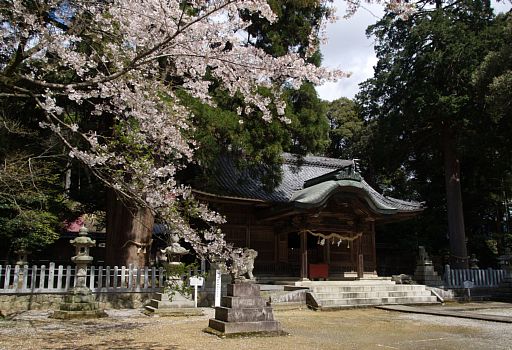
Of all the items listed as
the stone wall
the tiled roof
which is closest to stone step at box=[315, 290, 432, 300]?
the tiled roof

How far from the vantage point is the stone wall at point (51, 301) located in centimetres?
991

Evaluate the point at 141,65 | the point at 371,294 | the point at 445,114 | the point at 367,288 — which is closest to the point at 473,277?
the point at 367,288

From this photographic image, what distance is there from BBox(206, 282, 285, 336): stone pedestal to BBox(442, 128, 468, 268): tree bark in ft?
46.5

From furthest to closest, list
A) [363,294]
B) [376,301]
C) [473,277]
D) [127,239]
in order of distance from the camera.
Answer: [473,277] → [363,294] → [376,301] → [127,239]

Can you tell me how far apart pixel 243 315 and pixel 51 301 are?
19.4ft

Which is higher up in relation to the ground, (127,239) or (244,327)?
(127,239)

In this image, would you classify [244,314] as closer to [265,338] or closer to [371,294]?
[265,338]

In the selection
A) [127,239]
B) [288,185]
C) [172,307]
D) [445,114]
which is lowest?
[172,307]

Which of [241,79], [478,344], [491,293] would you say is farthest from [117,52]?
[491,293]

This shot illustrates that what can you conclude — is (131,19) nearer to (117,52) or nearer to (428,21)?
(117,52)

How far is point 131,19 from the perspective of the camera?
5.06m

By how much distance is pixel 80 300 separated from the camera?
9.39m

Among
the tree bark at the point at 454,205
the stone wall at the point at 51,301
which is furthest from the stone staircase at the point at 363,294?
the tree bark at the point at 454,205

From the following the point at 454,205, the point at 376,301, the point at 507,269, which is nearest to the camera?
the point at 376,301
